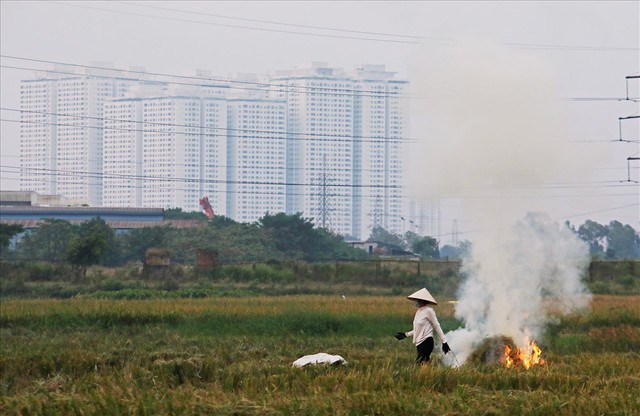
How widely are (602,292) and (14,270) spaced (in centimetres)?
2917

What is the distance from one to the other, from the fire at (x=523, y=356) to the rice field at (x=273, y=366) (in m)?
0.59

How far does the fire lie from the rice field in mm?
585

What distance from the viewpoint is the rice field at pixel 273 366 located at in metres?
14.4

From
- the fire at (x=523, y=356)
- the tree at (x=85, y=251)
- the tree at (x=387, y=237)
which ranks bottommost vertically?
the fire at (x=523, y=356)

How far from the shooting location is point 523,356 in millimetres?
22203

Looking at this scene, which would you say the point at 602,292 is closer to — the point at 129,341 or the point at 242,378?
the point at 129,341

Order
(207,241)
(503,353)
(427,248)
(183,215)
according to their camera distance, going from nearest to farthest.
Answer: (503,353) < (207,241) < (427,248) < (183,215)

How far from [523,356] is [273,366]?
5.46 m

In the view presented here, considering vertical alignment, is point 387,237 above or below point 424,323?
above

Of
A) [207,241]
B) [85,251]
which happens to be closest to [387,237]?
[207,241]

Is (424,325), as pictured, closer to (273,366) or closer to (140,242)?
(273,366)

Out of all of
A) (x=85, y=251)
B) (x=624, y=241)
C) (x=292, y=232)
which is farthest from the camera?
(x=624, y=241)

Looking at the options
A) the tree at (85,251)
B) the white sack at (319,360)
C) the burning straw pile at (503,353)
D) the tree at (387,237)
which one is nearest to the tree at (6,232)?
the tree at (85,251)

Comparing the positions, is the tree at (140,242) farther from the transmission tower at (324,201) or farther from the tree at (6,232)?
the transmission tower at (324,201)
